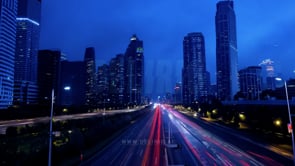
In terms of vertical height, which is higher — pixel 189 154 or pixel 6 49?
pixel 6 49

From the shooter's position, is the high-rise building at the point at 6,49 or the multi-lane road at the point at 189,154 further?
the high-rise building at the point at 6,49

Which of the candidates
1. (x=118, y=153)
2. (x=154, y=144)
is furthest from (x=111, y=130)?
(x=118, y=153)

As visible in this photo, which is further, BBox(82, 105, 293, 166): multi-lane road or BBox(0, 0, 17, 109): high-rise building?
BBox(0, 0, 17, 109): high-rise building

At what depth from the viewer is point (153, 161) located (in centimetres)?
3497

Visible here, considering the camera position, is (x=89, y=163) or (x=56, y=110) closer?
(x=89, y=163)

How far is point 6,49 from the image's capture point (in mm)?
Answer: 165375

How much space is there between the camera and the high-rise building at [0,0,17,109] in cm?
15838

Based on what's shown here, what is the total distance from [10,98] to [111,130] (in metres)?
135

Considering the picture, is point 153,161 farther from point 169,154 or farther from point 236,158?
point 236,158

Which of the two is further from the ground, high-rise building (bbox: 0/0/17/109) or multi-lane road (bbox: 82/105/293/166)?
high-rise building (bbox: 0/0/17/109)

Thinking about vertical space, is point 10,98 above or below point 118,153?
above

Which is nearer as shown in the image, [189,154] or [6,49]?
[189,154]

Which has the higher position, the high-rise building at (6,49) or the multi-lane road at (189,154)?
the high-rise building at (6,49)

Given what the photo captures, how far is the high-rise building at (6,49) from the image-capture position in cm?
15838
